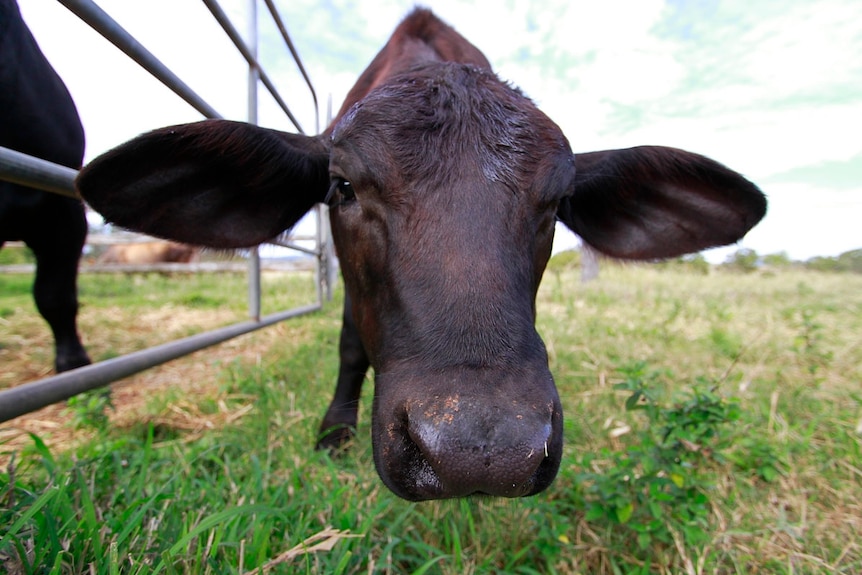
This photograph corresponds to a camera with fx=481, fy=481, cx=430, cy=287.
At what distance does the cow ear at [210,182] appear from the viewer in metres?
1.56

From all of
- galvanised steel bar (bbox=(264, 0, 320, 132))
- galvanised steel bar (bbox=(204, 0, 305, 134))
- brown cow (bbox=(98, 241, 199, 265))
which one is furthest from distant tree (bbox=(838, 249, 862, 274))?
brown cow (bbox=(98, 241, 199, 265))

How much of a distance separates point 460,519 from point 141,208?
154cm

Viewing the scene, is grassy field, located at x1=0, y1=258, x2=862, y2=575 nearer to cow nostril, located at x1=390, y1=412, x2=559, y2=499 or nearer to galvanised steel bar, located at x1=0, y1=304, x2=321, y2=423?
galvanised steel bar, located at x1=0, y1=304, x2=321, y2=423

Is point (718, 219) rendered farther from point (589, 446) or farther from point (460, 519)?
point (460, 519)

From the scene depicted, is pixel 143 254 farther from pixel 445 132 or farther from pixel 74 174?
pixel 445 132

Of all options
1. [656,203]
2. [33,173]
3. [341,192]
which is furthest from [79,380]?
[656,203]

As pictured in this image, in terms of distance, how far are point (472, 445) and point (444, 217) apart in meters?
0.63

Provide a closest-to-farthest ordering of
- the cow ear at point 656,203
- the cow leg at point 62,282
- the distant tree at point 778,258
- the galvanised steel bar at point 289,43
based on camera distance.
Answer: the cow ear at point 656,203, the cow leg at point 62,282, the galvanised steel bar at point 289,43, the distant tree at point 778,258

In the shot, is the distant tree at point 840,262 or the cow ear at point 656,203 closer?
the cow ear at point 656,203

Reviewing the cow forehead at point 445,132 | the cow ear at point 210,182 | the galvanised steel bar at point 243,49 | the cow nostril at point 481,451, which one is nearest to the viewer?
the cow nostril at point 481,451

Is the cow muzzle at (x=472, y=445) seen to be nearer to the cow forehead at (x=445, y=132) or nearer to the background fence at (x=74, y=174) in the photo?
the cow forehead at (x=445, y=132)

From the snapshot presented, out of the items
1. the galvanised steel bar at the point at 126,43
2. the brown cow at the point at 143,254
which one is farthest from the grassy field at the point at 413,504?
the brown cow at the point at 143,254

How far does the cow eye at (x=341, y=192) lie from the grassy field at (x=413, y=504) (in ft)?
3.28

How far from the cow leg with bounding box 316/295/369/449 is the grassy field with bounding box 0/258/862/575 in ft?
0.35
